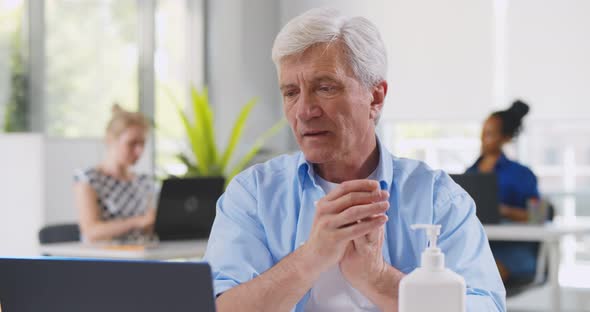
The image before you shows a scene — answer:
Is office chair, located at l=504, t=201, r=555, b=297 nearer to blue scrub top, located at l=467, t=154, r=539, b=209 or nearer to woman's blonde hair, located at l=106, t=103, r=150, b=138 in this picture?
blue scrub top, located at l=467, t=154, r=539, b=209

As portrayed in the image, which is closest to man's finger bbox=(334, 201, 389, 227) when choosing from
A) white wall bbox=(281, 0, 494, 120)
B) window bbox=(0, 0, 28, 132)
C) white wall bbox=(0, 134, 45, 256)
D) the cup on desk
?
the cup on desk

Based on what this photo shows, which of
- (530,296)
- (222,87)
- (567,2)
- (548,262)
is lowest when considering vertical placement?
(530,296)

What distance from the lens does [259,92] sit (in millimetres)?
8914

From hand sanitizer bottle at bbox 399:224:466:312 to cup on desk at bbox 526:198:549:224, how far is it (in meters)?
4.09

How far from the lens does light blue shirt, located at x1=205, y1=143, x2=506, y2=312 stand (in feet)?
5.86

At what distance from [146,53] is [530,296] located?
3739 mm

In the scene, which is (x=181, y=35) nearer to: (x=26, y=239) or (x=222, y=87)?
(x=222, y=87)

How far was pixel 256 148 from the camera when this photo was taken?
26.3 feet

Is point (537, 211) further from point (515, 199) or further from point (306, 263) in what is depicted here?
point (306, 263)

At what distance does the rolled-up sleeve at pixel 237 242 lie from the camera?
1.80 m

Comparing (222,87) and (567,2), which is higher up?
(567,2)

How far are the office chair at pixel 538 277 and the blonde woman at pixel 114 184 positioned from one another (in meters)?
1.98

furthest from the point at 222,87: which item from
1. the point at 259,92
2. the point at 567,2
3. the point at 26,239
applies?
the point at 26,239

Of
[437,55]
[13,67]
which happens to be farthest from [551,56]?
[13,67]
